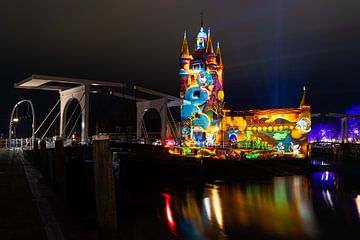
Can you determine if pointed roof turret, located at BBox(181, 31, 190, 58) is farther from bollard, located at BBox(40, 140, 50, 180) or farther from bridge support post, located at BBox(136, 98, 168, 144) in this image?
bollard, located at BBox(40, 140, 50, 180)

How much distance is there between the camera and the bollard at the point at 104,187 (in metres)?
8.10

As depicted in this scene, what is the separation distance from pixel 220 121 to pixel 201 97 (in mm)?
4281

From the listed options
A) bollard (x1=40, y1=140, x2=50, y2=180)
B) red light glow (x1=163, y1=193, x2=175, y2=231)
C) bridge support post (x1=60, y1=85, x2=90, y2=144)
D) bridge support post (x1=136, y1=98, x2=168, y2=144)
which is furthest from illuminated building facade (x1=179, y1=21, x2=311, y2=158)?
bollard (x1=40, y1=140, x2=50, y2=180)

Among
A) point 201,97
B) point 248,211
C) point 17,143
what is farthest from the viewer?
point 201,97

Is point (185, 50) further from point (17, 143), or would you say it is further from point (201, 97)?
point (17, 143)

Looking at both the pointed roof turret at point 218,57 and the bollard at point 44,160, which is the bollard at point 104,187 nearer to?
the bollard at point 44,160

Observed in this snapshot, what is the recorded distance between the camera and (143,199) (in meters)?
20.1

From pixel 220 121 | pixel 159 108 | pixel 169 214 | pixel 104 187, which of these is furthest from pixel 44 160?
pixel 220 121

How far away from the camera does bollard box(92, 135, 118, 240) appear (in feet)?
26.6

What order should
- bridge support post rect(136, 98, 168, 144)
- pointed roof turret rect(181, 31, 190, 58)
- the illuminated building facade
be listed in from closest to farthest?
the illuminated building facade < bridge support post rect(136, 98, 168, 144) < pointed roof turret rect(181, 31, 190, 58)

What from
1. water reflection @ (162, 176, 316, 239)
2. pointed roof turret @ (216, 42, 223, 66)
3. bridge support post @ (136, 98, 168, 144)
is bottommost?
water reflection @ (162, 176, 316, 239)

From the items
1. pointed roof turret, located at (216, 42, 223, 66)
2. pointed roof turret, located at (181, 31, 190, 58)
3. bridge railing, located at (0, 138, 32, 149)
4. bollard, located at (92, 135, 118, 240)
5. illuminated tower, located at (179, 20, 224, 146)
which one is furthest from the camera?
pointed roof turret, located at (216, 42, 223, 66)

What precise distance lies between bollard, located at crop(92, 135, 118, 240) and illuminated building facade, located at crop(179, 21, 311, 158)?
27852 millimetres

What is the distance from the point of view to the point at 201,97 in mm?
47188
